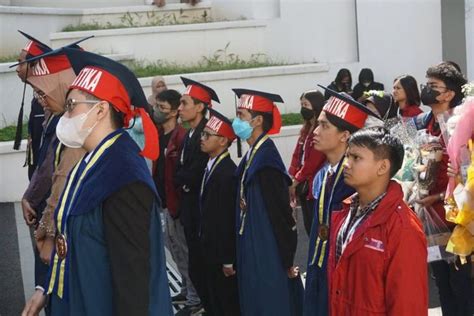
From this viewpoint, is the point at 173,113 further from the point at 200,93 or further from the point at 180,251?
the point at 180,251

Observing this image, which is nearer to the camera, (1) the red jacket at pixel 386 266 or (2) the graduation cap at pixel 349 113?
(1) the red jacket at pixel 386 266

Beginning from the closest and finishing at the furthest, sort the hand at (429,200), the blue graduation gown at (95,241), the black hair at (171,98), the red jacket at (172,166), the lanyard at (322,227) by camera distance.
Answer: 1. the blue graduation gown at (95,241)
2. the lanyard at (322,227)
3. the hand at (429,200)
4. the red jacket at (172,166)
5. the black hair at (171,98)

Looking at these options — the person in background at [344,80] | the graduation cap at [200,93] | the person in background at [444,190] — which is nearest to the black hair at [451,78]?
the person in background at [444,190]

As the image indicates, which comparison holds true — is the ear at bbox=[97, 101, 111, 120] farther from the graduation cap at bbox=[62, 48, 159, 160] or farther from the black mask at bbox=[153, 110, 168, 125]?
the black mask at bbox=[153, 110, 168, 125]

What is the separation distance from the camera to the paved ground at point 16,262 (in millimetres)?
7691

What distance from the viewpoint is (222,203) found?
6.88 metres

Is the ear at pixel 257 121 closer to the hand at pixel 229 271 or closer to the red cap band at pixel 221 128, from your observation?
the red cap band at pixel 221 128

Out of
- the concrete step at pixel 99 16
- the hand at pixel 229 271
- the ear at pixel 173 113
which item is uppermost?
the concrete step at pixel 99 16

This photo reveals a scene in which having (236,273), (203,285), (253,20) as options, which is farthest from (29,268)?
(253,20)

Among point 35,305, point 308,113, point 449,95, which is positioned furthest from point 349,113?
point 308,113

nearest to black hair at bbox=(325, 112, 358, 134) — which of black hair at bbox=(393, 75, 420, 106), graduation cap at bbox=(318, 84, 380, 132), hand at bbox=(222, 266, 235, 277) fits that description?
graduation cap at bbox=(318, 84, 380, 132)

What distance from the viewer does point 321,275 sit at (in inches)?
193

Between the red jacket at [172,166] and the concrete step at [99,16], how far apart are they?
6965 mm

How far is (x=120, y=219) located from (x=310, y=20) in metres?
12.3
